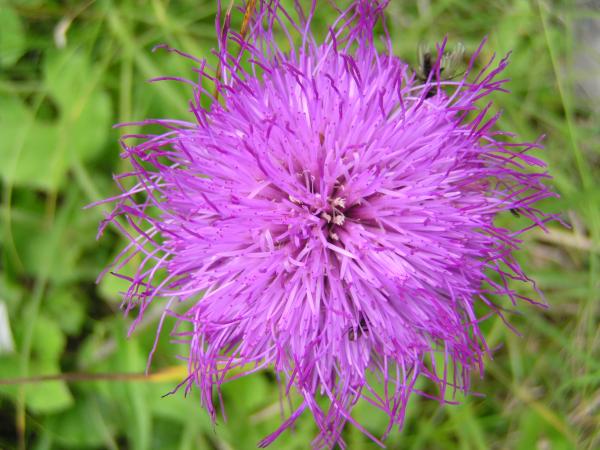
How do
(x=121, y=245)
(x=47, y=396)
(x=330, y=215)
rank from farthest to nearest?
(x=121, y=245) → (x=47, y=396) → (x=330, y=215)

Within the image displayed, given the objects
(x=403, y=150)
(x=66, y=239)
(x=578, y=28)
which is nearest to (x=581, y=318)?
(x=578, y=28)

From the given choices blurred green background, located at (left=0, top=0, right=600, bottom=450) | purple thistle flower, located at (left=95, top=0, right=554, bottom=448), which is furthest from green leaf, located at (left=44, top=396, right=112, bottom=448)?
purple thistle flower, located at (left=95, top=0, right=554, bottom=448)

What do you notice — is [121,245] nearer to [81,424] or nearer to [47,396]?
[47,396]

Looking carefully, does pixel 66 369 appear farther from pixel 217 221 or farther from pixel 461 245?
pixel 461 245

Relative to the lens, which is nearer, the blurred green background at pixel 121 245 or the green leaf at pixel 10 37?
the blurred green background at pixel 121 245

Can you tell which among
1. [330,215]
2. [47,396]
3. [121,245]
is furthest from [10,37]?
[330,215]

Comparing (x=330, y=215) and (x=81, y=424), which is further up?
(x=330, y=215)

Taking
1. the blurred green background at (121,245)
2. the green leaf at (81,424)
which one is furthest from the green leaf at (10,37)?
the green leaf at (81,424)

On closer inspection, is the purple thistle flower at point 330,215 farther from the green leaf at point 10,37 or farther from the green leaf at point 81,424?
the green leaf at point 10,37
